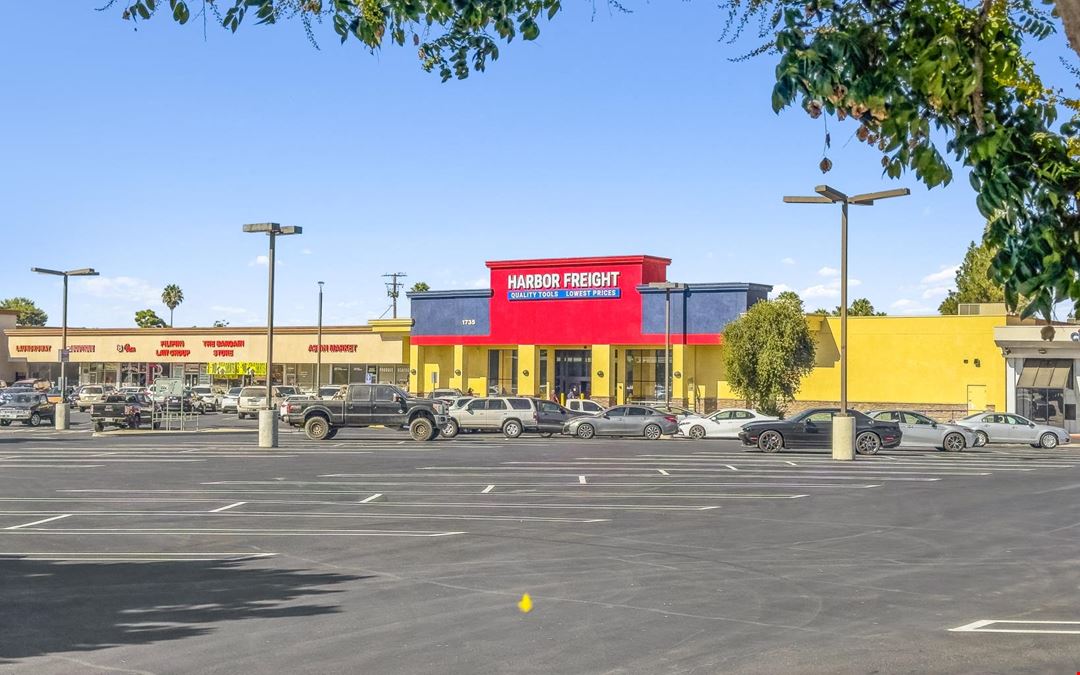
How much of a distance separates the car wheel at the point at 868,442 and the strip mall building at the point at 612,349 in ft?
67.8

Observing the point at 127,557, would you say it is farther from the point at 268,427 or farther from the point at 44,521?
the point at 268,427

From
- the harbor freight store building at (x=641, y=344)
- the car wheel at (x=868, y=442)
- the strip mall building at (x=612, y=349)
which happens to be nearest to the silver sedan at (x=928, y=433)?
the car wheel at (x=868, y=442)

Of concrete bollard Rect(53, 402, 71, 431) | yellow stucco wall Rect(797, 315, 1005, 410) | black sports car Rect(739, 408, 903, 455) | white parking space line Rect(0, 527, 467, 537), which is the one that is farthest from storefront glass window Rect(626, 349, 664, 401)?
white parking space line Rect(0, 527, 467, 537)

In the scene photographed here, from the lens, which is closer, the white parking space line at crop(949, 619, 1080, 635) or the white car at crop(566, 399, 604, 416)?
the white parking space line at crop(949, 619, 1080, 635)

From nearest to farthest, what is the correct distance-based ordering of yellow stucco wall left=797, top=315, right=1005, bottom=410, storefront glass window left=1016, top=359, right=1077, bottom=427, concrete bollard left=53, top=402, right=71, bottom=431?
1. concrete bollard left=53, top=402, right=71, bottom=431
2. storefront glass window left=1016, top=359, right=1077, bottom=427
3. yellow stucco wall left=797, top=315, right=1005, bottom=410

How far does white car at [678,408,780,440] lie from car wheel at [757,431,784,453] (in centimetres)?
960

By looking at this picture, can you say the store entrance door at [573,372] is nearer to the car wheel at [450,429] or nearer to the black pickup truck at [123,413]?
the car wheel at [450,429]

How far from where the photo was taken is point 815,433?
1495 inches

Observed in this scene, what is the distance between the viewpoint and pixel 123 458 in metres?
34.6

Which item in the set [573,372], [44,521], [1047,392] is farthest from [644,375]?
[44,521]

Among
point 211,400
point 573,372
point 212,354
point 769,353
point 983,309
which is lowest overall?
point 211,400

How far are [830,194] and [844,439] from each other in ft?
23.6

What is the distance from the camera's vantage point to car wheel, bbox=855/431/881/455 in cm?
3734

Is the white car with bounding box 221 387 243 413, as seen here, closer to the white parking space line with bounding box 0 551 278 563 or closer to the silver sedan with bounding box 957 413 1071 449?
the silver sedan with bounding box 957 413 1071 449
